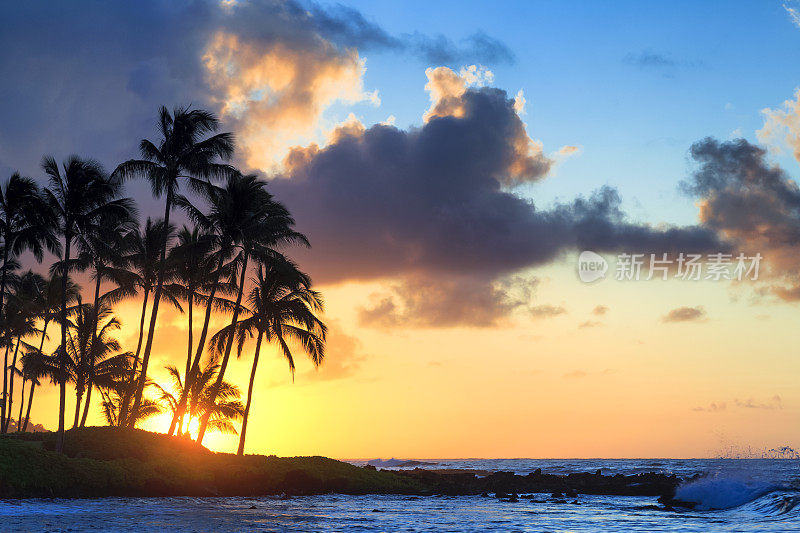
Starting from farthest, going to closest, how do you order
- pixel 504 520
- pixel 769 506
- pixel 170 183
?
pixel 170 183, pixel 769 506, pixel 504 520

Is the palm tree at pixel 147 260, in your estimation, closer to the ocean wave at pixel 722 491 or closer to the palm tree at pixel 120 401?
the palm tree at pixel 120 401

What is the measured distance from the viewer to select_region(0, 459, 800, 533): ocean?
957 inches

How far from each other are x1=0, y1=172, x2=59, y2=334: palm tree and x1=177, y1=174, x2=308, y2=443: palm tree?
816cm

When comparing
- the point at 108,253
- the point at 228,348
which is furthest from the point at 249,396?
the point at 108,253

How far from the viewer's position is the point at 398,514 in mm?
30859

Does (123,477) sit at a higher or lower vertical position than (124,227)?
lower

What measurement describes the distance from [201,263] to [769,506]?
122ft

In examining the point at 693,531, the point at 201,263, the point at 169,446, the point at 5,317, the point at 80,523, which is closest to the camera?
the point at 80,523

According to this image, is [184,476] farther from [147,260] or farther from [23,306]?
[23,306]

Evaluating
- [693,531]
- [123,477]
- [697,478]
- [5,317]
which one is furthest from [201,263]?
[697,478]

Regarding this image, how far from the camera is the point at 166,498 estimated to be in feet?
113

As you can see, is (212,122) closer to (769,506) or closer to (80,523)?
(80,523)

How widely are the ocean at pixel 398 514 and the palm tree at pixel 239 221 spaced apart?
1340 centimetres

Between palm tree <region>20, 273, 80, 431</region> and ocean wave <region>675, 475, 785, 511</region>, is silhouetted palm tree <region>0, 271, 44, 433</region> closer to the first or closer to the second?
palm tree <region>20, 273, 80, 431</region>
